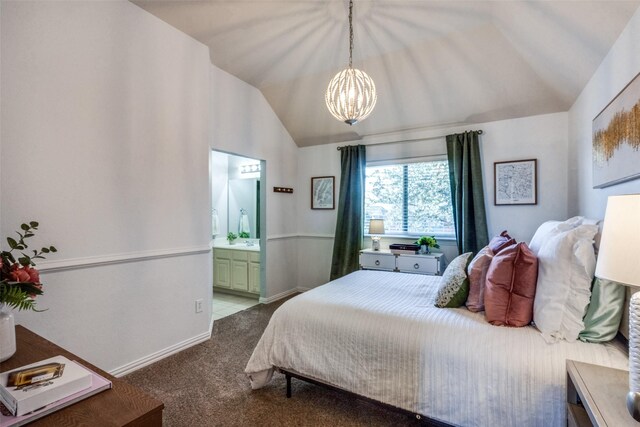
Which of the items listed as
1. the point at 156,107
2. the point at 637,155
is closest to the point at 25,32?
the point at 156,107

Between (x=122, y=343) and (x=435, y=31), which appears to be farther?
(x=435, y=31)

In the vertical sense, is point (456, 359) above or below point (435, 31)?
below

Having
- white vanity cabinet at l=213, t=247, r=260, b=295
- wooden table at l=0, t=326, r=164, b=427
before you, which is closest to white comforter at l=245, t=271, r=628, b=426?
wooden table at l=0, t=326, r=164, b=427

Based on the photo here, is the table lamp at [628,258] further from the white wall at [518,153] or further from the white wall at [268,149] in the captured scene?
the white wall at [268,149]

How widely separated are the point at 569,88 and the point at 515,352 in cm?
265

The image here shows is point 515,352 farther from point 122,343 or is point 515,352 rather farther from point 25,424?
point 122,343

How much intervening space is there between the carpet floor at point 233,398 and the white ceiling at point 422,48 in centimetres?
280

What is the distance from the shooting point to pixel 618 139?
5.91 ft

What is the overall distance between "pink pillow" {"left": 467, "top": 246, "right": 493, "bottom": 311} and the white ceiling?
1.55m

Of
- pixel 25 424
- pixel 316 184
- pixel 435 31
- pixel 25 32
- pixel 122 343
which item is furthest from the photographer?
pixel 316 184

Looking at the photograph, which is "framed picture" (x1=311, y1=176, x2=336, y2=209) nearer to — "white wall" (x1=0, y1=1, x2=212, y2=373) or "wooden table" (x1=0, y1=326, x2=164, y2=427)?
"white wall" (x1=0, y1=1, x2=212, y2=373)

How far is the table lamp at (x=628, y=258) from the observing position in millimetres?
911

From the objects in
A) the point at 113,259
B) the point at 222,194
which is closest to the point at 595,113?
the point at 113,259

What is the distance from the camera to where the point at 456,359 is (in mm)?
1540
